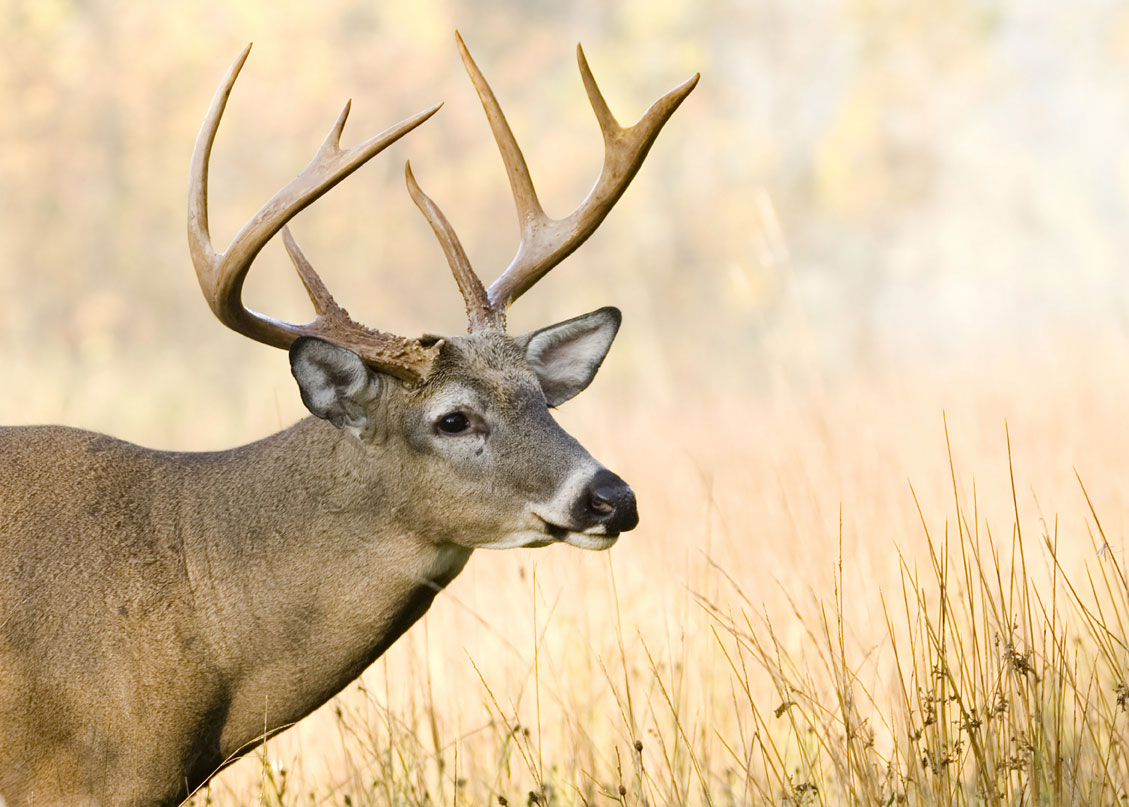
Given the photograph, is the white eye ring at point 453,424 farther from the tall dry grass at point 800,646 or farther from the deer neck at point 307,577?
the tall dry grass at point 800,646

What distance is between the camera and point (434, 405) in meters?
4.20

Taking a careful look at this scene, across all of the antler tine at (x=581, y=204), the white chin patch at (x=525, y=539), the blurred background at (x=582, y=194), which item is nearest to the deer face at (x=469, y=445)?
the white chin patch at (x=525, y=539)

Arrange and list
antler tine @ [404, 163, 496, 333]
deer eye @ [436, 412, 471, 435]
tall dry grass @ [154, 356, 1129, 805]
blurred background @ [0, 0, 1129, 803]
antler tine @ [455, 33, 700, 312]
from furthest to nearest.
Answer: blurred background @ [0, 0, 1129, 803] < antler tine @ [455, 33, 700, 312] < antler tine @ [404, 163, 496, 333] < deer eye @ [436, 412, 471, 435] < tall dry grass @ [154, 356, 1129, 805]

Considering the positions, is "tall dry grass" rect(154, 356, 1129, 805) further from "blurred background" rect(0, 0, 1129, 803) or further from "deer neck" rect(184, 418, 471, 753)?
"blurred background" rect(0, 0, 1129, 803)

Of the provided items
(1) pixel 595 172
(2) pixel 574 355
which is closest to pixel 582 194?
(1) pixel 595 172

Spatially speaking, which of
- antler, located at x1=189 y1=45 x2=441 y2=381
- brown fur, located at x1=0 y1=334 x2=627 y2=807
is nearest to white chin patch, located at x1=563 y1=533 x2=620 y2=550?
brown fur, located at x1=0 y1=334 x2=627 y2=807

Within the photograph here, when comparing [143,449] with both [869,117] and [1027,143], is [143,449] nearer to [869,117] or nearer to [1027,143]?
[869,117]

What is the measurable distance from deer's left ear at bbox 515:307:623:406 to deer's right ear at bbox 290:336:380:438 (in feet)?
2.31

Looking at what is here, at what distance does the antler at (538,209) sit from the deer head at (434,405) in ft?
0.35

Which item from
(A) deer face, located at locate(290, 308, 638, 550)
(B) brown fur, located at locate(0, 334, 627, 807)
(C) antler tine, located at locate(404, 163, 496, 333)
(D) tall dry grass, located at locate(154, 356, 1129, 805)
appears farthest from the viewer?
(C) antler tine, located at locate(404, 163, 496, 333)

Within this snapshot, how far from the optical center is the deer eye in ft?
13.7

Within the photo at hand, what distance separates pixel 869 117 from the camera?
95.1 feet

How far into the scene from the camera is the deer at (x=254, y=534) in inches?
152

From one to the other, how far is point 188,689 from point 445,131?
24460 mm
